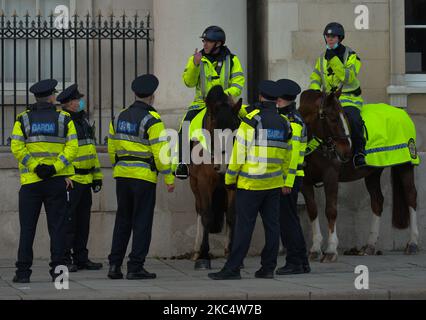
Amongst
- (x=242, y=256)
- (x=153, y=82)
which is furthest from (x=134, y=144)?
(x=242, y=256)

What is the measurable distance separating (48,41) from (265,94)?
4.92 metres

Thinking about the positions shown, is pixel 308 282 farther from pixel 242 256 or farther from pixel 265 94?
pixel 265 94

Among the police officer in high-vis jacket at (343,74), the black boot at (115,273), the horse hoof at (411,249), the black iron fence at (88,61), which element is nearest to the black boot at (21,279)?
the black boot at (115,273)

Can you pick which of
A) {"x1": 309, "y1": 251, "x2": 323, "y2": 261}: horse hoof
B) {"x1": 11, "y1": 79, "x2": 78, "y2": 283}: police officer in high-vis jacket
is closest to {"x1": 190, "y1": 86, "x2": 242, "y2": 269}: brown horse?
{"x1": 309, "y1": 251, "x2": 323, "y2": 261}: horse hoof

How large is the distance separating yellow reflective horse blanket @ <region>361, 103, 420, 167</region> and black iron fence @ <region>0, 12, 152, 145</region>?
3.24 metres

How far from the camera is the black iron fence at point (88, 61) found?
1681 cm

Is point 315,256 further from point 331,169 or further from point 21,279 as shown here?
point 21,279

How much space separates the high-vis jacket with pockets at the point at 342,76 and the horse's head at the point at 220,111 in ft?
7.05

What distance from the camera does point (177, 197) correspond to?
53.5ft

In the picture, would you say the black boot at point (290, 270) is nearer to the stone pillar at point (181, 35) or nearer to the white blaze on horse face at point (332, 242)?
the white blaze on horse face at point (332, 242)
